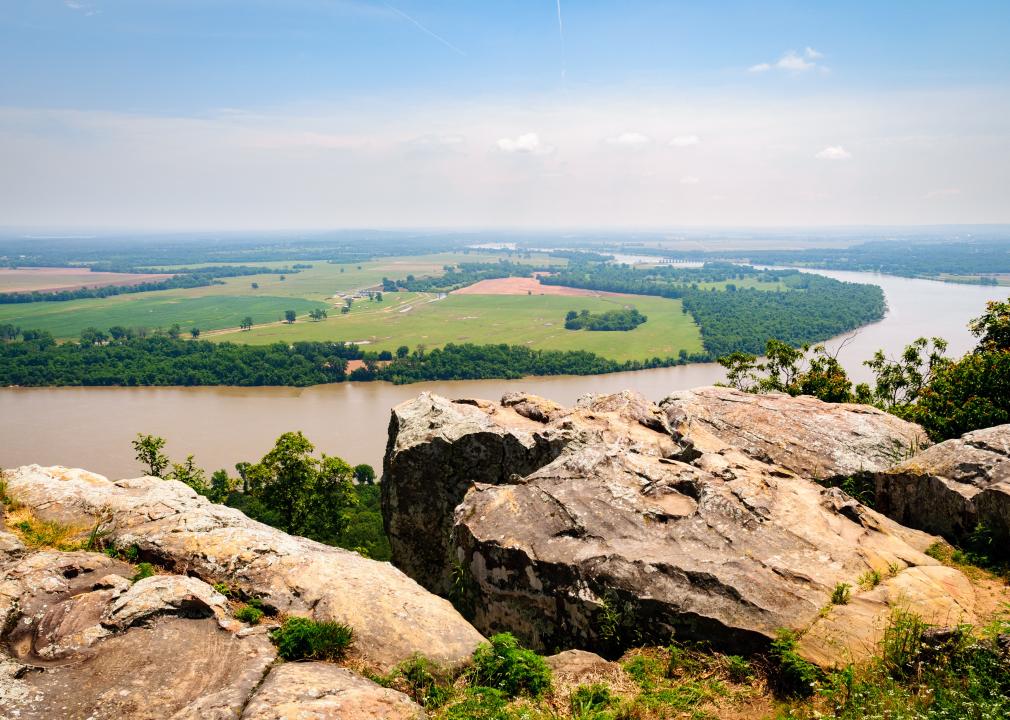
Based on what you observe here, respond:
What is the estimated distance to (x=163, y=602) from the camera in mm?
8672

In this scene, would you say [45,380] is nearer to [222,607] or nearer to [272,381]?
[272,381]

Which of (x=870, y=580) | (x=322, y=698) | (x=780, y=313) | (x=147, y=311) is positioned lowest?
(x=780, y=313)

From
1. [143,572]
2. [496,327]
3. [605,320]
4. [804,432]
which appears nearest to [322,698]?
[143,572]

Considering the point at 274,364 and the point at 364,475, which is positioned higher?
the point at 274,364

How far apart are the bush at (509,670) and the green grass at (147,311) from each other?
127m

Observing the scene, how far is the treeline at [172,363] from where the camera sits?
7931 centimetres

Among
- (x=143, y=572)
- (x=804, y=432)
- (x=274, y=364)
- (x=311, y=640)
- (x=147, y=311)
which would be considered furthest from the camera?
(x=147, y=311)

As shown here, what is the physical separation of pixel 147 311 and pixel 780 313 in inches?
5633

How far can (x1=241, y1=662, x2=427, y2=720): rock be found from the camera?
22.5 feet

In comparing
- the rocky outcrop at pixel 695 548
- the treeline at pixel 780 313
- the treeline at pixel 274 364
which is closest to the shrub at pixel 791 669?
the rocky outcrop at pixel 695 548

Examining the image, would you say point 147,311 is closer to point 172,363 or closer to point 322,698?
point 172,363

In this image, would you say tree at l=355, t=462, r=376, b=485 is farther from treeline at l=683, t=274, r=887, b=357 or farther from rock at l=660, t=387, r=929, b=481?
treeline at l=683, t=274, r=887, b=357

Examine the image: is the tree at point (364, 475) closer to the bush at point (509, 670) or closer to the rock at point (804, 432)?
the rock at point (804, 432)

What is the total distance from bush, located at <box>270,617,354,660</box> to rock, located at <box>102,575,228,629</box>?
3.91 ft
